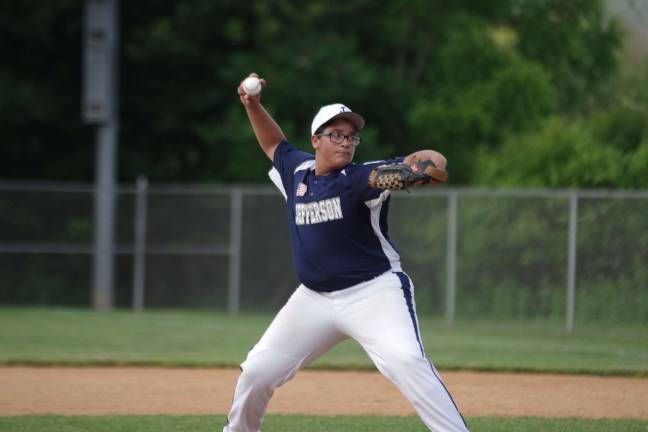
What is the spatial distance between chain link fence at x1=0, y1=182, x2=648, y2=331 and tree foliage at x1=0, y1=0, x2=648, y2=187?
143 inches

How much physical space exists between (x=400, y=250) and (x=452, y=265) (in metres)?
0.97

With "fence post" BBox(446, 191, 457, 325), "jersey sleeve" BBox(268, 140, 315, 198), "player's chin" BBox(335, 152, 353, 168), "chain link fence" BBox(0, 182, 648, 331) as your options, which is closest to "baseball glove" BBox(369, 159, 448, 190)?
"player's chin" BBox(335, 152, 353, 168)

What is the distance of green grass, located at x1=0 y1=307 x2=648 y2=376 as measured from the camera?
11.8m

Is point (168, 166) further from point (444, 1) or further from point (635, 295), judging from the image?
point (635, 295)

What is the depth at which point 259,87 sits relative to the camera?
21.8 feet

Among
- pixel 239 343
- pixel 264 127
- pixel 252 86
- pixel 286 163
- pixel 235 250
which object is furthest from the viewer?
pixel 235 250

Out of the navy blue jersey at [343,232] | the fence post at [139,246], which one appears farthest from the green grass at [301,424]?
the fence post at [139,246]

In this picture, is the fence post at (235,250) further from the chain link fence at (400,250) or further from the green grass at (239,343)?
the green grass at (239,343)

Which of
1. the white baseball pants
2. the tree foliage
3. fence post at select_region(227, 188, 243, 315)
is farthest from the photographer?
the tree foliage

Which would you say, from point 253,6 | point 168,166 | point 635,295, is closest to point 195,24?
point 253,6

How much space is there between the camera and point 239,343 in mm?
13773

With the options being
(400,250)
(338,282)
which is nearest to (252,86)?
(338,282)

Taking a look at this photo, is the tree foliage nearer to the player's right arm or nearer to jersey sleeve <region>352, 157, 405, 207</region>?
the player's right arm

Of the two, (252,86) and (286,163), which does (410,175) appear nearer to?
(286,163)
